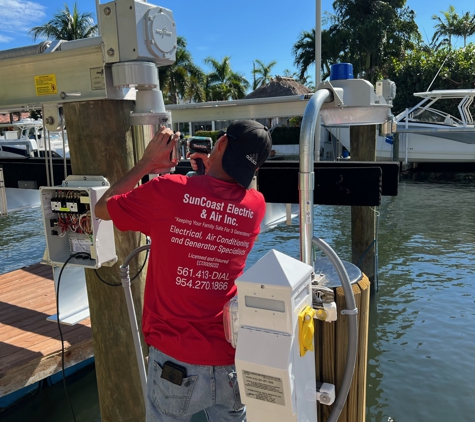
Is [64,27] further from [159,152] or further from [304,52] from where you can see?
[159,152]

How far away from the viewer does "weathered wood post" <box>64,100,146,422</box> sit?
2.45 meters

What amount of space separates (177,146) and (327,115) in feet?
2.66

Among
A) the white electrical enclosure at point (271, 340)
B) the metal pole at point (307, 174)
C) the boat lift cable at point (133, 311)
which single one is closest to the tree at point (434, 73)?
the metal pole at point (307, 174)

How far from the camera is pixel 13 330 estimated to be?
4.54 metres

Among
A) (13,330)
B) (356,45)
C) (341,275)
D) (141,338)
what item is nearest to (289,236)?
(13,330)

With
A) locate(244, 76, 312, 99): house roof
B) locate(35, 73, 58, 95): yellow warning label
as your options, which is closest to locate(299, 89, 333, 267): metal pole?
locate(35, 73, 58, 95): yellow warning label

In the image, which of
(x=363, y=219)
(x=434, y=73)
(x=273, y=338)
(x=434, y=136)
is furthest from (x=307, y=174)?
(x=434, y=73)

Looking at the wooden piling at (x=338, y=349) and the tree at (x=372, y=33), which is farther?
the tree at (x=372, y=33)

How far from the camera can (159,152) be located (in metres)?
2.28

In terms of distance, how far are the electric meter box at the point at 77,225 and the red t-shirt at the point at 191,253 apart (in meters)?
0.47

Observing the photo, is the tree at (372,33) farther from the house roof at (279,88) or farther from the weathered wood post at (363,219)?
the weathered wood post at (363,219)

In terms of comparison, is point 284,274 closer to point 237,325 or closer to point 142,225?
point 237,325

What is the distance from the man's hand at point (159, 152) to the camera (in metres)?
2.26

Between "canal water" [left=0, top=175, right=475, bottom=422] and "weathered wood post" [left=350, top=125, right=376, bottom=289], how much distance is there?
0.65 m
